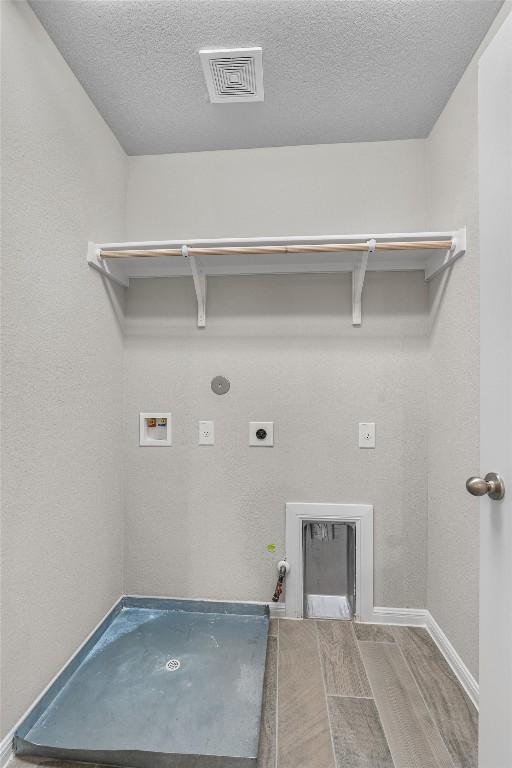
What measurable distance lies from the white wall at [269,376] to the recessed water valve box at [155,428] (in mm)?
48

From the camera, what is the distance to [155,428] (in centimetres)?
207

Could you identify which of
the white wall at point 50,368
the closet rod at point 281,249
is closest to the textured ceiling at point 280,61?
the white wall at point 50,368

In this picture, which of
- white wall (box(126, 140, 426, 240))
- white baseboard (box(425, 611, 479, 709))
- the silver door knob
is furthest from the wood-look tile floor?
white wall (box(126, 140, 426, 240))

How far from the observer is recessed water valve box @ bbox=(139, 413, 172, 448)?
2.05 m

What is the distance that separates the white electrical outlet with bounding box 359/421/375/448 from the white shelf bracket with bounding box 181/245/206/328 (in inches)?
38.5

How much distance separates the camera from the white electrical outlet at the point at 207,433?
2025 mm

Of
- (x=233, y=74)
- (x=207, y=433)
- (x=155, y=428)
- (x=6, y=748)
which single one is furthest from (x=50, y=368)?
(x=233, y=74)

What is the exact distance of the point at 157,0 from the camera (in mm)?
1278

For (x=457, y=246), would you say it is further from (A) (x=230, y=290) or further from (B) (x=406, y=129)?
(A) (x=230, y=290)

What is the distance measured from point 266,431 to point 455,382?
0.91 metres

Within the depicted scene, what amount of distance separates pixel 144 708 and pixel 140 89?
2.43 meters

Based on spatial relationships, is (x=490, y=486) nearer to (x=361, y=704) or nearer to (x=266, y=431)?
(x=361, y=704)

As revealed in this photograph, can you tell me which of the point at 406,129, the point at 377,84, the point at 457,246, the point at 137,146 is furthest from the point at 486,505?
the point at 137,146

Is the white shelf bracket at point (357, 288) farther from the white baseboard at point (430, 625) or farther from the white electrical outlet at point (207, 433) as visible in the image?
the white baseboard at point (430, 625)
